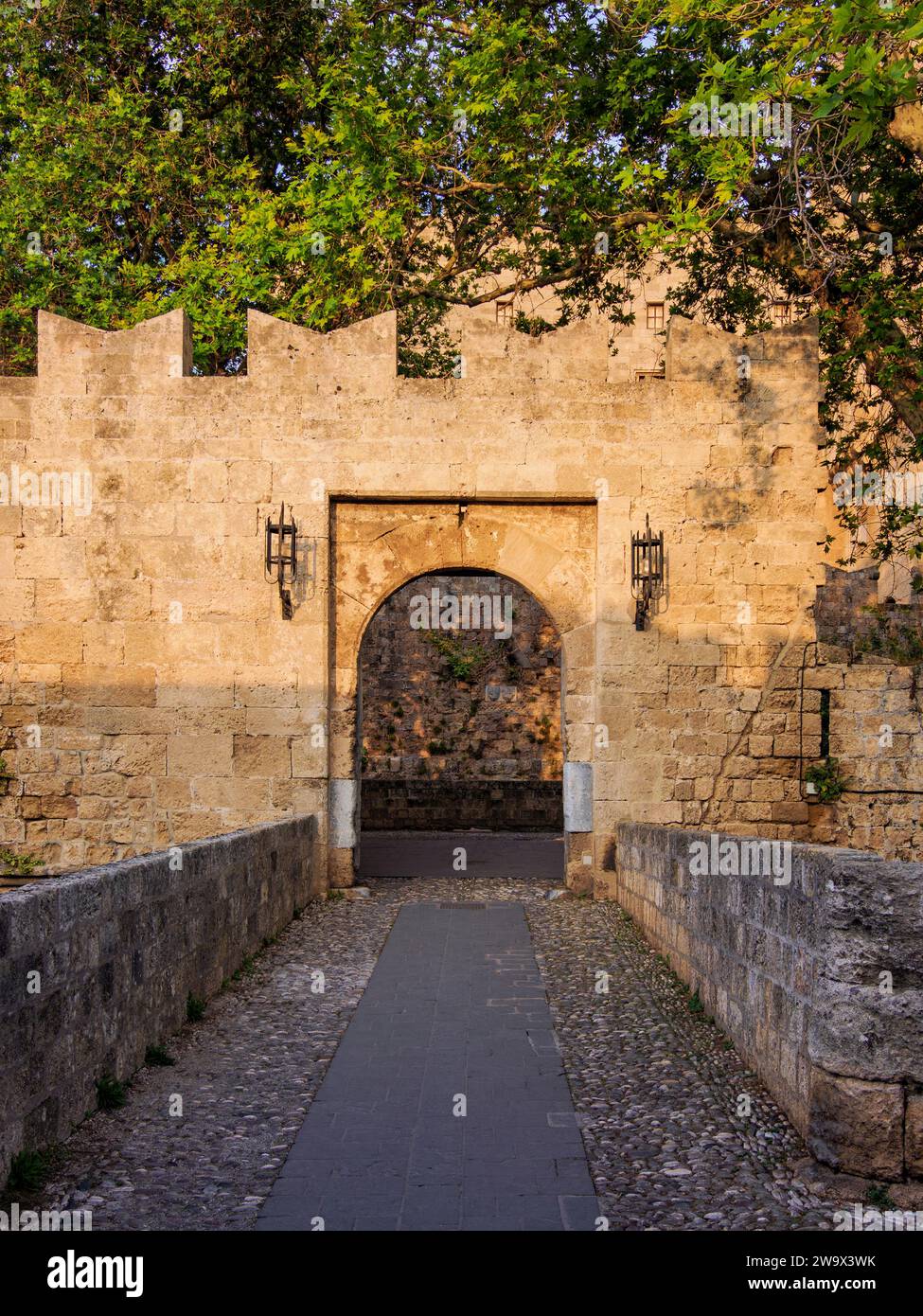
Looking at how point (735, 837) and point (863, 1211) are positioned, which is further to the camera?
point (735, 837)

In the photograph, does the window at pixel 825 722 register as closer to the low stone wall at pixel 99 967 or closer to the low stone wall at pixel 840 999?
the low stone wall at pixel 99 967

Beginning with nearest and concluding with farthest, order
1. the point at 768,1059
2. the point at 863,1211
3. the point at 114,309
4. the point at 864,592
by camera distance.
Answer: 1. the point at 863,1211
2. the point at 768,1059
3. the point at 114,309
4. the point at 864,592

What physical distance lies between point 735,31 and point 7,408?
7361 millimetres

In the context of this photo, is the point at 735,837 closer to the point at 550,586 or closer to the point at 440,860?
the point at 550,586

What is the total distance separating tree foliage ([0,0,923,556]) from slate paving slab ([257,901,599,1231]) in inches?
231

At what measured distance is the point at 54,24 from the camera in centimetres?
1609

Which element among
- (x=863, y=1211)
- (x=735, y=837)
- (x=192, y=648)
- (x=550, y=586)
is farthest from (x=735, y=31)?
(x=863, y=1211)

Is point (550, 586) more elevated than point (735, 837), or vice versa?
point (550, 586)

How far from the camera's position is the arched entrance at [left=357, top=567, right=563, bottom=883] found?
18.0 metres

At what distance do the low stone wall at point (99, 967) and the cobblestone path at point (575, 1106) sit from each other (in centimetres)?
17

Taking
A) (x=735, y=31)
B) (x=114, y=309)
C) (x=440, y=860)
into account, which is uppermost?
(x=735, y=31)

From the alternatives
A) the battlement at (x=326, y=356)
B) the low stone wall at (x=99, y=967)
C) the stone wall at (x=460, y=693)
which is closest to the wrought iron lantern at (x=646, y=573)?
the battlement at (x=326, y=356)

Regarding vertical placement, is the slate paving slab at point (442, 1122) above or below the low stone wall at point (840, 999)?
below

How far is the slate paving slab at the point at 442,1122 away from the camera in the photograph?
3.50 meters
